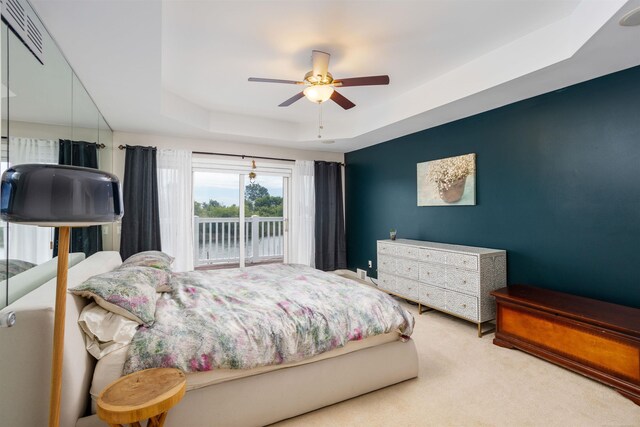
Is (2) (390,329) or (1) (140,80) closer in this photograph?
(2) (390,329)

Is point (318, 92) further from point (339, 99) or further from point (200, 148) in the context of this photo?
point (200, 148)

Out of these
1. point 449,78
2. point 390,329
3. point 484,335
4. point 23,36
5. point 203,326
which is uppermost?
point 449,78

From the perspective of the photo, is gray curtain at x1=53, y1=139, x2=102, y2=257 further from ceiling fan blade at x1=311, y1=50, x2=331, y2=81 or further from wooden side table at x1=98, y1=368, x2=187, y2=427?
ceiling fan blade at x1=311, y1=50, x2=331, y2=81

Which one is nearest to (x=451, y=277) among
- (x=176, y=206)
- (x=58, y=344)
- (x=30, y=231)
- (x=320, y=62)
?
(x=320, y=62)

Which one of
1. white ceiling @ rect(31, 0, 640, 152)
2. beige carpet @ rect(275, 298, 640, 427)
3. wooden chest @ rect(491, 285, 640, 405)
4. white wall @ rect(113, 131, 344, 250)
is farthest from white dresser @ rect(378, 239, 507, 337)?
white wall @ rect(113, 131, 344, 250)

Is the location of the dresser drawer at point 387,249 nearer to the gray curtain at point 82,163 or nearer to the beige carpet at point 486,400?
the beige carpet at point 486,400

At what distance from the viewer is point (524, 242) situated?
3.24 m

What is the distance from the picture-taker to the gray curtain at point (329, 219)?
5.77 meters

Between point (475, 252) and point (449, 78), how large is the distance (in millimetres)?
1887

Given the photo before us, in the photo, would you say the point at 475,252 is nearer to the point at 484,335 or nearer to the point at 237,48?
the point at 484,335

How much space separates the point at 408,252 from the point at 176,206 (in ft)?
11.3

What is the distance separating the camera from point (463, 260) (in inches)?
128

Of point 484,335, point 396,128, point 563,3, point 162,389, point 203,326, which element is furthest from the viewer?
point 396,128

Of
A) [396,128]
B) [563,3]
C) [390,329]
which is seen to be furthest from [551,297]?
[396,128]
